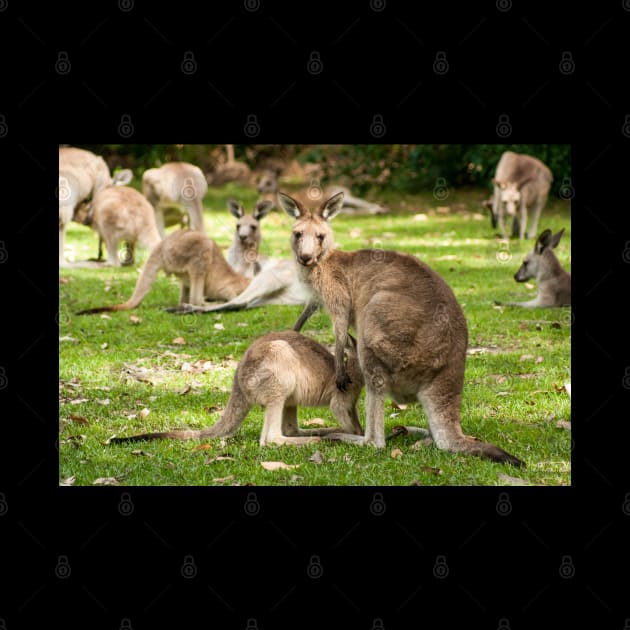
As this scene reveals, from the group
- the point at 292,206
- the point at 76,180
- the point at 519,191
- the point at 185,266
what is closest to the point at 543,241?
the point at 185,266

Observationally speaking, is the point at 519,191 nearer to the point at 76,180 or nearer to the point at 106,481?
the point at 76,180

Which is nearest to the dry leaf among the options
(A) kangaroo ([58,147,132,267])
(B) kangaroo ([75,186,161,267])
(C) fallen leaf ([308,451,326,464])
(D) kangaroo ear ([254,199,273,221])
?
(C) fallen leaf ([308,451,326,464])

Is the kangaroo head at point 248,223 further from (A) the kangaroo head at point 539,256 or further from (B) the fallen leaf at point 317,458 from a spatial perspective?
(B) the fallen leaf at point 317,458

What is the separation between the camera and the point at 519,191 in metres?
12.7

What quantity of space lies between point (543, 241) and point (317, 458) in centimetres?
489

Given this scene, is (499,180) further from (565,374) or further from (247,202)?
(565,374)

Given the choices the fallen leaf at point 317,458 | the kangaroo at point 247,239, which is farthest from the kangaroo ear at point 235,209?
the fallen leaf at point 317,458

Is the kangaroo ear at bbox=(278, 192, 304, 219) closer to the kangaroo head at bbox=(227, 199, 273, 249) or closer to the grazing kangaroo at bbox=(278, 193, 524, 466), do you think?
the grazing kangaroo at bbox=(278, 193, 524, 466)

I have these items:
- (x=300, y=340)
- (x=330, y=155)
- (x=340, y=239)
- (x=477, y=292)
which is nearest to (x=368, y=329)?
(x=300, y=340)

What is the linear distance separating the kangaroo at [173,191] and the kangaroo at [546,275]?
15.2 ft

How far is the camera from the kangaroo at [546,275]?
902 centimetres

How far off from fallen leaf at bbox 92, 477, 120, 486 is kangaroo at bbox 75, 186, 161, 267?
21.6ft

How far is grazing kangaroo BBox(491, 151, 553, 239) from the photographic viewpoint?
1252cm

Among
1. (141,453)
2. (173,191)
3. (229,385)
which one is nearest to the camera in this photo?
(141,453)
